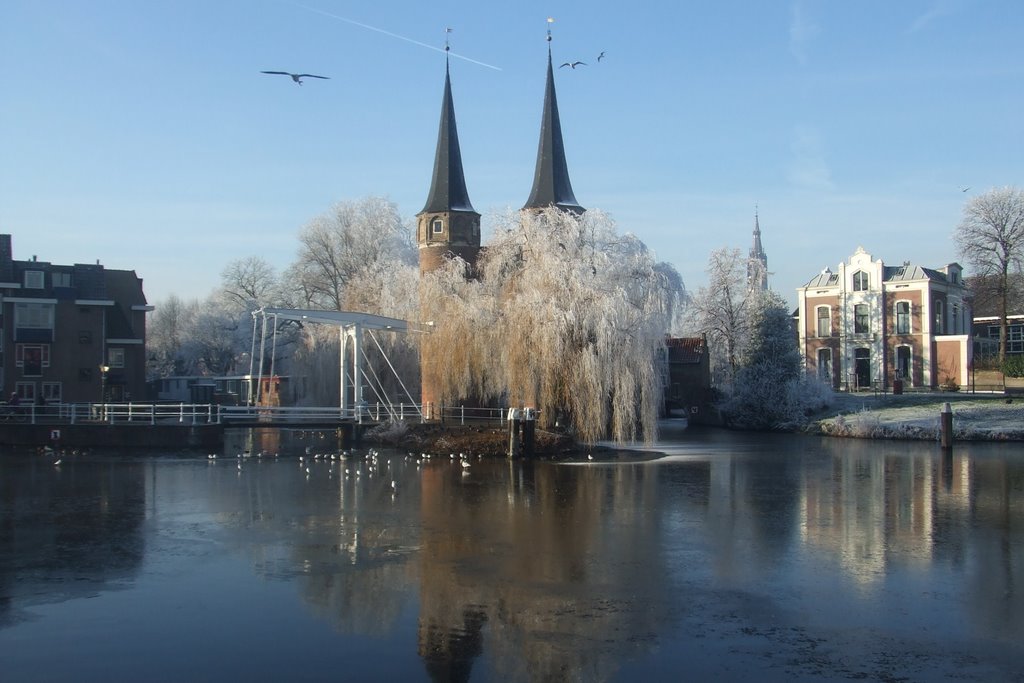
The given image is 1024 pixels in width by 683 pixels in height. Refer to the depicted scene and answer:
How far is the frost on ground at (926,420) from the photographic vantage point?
34656mm

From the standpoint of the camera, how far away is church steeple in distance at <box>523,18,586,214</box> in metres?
43.4

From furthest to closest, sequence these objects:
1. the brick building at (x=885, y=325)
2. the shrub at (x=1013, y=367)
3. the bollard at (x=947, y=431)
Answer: the brick building at (x=885, y=325), the shrub at (x=1013, y=367), the bollard at (x=947, y=431)

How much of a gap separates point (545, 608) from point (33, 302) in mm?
43837

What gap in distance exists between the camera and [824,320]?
59.6 m

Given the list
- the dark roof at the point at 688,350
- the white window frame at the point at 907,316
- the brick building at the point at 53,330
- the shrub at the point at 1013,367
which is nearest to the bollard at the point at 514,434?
the dark roof at the point at 688,350

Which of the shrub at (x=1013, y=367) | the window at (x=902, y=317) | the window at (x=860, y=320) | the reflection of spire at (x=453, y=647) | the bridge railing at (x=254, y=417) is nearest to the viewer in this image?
the reflection of spire at (x=453, y=647)

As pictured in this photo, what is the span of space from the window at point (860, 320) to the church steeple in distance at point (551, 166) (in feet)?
77.0

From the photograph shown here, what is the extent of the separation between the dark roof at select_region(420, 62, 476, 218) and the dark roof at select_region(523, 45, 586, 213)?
326 cm

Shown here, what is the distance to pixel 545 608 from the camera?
1125 cm

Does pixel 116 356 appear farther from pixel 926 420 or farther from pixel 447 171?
pixel 926 420

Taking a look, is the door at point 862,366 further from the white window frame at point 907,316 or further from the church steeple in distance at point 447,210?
the church steeple in distance at point 447,210

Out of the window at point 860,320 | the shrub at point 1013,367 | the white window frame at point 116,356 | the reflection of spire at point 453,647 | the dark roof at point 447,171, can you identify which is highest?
the dark roof at point 447,171

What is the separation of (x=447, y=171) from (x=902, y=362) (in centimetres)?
3083

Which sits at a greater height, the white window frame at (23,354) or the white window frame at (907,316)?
the white window frame at (907,316)
